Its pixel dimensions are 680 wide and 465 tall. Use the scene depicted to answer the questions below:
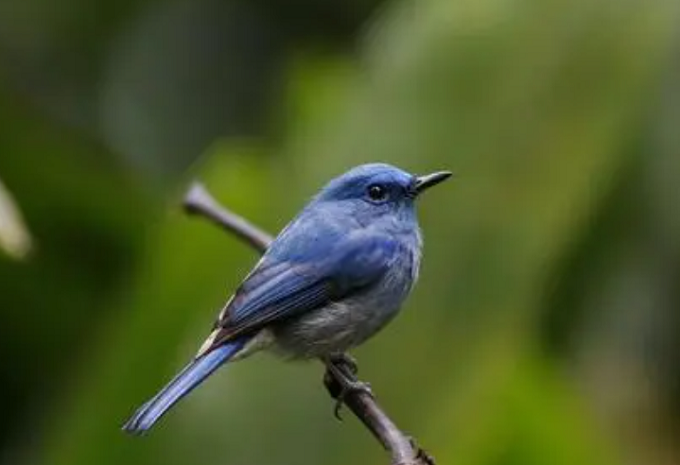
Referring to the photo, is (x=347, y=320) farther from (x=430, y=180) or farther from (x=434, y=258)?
(x=434, y=258)

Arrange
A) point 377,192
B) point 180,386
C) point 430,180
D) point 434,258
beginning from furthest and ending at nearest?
point 434,258 → point 377,192 → point 430,180 → point 180,386

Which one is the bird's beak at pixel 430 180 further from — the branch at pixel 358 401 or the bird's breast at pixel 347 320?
the branch at pixel 358 401

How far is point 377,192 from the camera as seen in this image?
2.30 meters

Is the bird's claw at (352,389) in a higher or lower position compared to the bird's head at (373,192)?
lower

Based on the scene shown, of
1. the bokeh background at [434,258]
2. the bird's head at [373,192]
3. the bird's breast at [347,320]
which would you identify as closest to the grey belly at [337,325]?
the bird's breast at [347,320]

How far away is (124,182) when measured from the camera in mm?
3225

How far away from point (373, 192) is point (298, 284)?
0.17m

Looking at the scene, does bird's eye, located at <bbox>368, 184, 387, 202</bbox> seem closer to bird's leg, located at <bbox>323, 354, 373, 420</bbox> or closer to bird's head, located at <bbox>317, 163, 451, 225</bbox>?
bird's head, located at <bbox>317, 163, 451, 225</bbox>

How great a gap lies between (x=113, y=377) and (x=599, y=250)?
1.04m

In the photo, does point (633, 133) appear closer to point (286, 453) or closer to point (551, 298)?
point (551, 298)

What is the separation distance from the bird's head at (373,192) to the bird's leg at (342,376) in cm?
20

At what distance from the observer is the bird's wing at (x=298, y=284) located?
219 centimetres

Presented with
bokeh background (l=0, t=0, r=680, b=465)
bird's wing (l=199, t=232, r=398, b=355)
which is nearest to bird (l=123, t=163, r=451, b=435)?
bird's wing (l=199, t=232, r=398, b=355)

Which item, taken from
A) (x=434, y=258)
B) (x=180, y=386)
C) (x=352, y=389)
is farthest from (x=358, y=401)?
(x=434, y=258)
